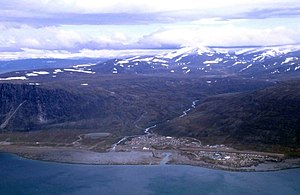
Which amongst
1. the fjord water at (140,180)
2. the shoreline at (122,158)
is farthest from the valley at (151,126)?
the fjord water at (140,180)

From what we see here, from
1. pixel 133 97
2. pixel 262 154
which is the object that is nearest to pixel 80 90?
pixel 133 97

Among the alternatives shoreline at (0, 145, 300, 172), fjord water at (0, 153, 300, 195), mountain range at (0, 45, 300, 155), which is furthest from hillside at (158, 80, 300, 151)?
fjord water at (0, 153, 300, 195)

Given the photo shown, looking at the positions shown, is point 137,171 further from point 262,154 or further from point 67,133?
point 67,133

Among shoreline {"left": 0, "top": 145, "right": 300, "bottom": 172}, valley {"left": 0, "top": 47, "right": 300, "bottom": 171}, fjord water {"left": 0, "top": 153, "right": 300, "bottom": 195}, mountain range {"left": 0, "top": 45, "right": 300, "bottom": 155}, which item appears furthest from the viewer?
mountain range {"left": 0, "top": 45, "right": 300, "bottom": 155}

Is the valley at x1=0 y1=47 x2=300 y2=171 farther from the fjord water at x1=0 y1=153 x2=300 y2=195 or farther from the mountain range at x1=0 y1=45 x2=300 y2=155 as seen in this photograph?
the fjord water at x1=0 y1=153 x2=300 y2=195

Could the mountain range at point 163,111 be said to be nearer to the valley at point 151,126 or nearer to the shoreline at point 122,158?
the valley at point 151,126

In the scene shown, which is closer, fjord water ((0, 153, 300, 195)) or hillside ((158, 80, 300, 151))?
fjord water ((0, 153, 300, 195))

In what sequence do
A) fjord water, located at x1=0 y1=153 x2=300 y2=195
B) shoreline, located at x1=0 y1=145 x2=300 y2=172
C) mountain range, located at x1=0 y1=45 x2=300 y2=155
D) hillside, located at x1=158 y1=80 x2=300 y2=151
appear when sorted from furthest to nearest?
mountain range, located at x1=0 y1=45 x2=300 y2=155 → hillside, located at x1=158 y1=80 x2=300 y2=151 → shoreline, located at x1=0 y1=145 x2=300 y2=172 → fjord water, located at x1=0 y1=153 x2=300 y2=195
